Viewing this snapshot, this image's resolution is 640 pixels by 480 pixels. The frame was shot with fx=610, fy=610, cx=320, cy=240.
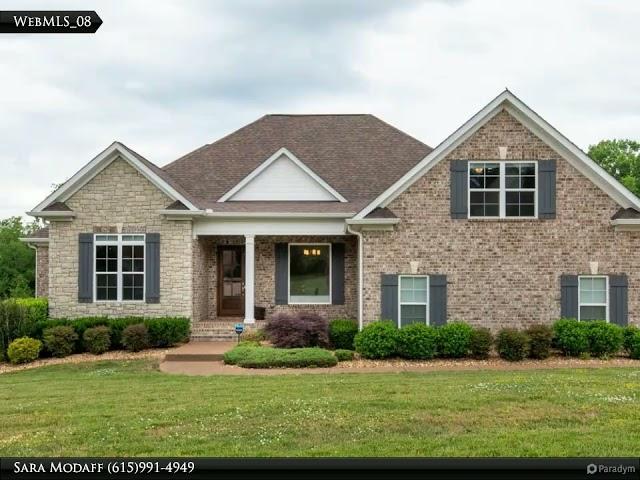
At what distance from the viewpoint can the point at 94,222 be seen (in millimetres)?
17641

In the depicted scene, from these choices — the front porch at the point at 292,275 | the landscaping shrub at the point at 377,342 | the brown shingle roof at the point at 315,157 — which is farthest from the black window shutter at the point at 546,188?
the front porch at the point at 292,275

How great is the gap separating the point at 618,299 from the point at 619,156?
3508 cm

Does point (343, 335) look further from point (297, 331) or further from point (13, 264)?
point (13, 264)

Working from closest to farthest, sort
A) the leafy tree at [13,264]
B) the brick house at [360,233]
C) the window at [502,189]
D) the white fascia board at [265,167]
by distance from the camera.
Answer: the brick house at [360,233] < the window at [502,189] < the white fascia board at [265,167] < the leafy tree at [13,264]

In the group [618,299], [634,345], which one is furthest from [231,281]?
[634,345]

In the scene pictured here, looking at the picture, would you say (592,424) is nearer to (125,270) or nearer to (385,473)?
(385,473)

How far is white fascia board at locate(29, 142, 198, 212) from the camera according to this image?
17312mm

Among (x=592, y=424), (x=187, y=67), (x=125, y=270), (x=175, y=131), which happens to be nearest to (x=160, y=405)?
(x=592, y=424)

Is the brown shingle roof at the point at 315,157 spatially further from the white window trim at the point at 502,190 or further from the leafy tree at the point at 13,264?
the leafy tree at the point at 13,264

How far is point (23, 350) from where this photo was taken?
15.5m

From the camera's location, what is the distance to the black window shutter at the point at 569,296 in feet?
52.3

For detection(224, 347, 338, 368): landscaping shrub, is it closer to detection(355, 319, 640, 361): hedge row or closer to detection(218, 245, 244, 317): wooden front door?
detection(355, 319, 640, 361): hedge row

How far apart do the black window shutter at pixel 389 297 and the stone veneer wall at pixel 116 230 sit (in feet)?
18.3

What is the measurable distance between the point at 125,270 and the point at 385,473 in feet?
55.0
